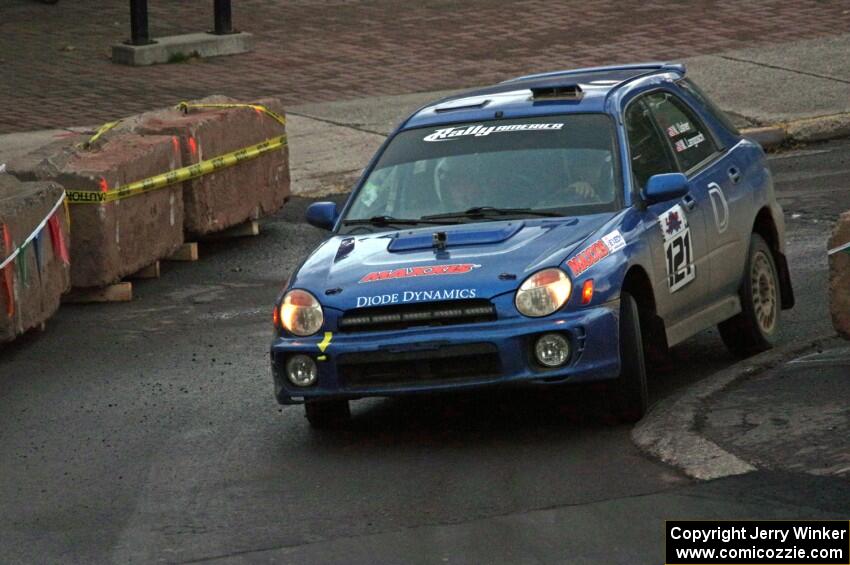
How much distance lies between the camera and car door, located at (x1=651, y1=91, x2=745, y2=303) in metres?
9.77

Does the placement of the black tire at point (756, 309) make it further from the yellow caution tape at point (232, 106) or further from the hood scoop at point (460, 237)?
the yellow caution tape at point (232, 106)

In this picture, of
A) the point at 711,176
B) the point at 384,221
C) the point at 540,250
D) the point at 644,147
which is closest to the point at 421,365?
the point at 540,250

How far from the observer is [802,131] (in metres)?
17.4

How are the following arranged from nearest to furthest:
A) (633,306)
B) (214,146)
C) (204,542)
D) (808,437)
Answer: (204,542), (808,437), (633,306), (214,146)

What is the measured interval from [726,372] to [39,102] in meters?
11.9

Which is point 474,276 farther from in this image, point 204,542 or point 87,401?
point 87,401

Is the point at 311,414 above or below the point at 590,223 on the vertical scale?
below

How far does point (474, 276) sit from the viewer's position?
8367 millimetres

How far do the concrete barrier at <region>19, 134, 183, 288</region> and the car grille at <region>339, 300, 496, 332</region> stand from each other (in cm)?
469

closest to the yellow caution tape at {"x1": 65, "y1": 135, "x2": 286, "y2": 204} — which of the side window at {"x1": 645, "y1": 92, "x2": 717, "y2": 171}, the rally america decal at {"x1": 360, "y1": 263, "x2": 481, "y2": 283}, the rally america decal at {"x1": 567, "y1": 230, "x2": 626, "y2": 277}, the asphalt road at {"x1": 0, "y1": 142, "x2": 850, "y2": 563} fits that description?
the asphalt road at {"x1": 0, "y1": 142, "x2": 850, "y2": 563}

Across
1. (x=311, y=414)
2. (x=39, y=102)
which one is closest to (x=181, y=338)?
(x=311, y=414)

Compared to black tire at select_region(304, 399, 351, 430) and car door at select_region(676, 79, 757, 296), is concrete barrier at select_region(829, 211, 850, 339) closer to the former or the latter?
car door at select_region(676, 79, 757, 296)

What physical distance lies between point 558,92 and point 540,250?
5.40ft

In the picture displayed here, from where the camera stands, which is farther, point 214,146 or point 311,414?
point 214,146
